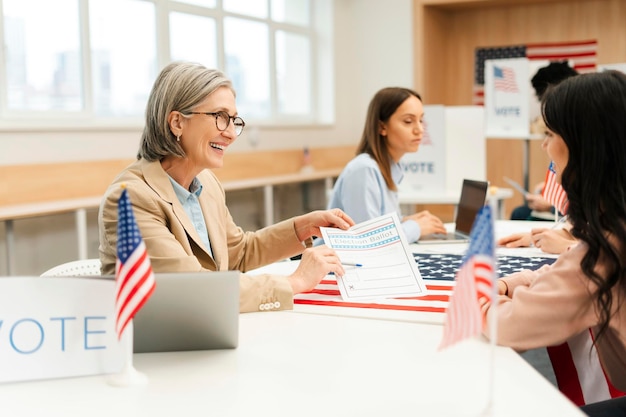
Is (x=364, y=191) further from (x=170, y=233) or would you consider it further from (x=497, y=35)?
(x=497, y=35)

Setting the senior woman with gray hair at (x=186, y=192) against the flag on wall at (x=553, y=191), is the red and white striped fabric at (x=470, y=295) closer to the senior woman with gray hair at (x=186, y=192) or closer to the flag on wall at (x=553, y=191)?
the senior woman with gray hair at (x=186, y=192)

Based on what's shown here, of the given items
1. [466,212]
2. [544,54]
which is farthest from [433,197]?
[544,54]

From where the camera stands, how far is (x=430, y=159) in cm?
495

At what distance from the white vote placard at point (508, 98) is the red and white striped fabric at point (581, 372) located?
359 cm

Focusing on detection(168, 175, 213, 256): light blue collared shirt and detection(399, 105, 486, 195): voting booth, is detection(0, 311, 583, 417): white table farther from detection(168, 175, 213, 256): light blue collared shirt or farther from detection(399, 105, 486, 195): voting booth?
detection(399, 105, 486, 195): voting booth

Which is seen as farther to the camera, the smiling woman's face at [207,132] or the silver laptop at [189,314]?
the smiling woman's face at [207,132]

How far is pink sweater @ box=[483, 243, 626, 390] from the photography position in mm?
1364

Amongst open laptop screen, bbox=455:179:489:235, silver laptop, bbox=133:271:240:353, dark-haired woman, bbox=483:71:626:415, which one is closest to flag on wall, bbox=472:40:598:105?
open laptop screen, bbox=455:179:489:235

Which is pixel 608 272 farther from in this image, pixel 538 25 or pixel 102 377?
pixel 538 25

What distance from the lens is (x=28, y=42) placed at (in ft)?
15.2

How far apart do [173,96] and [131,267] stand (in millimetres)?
789

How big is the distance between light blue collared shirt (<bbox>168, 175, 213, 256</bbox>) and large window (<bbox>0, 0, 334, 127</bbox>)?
2.78 m

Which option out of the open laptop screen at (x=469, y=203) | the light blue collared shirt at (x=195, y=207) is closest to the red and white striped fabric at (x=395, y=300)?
the light blue collared shirt at (x=195, y=207)

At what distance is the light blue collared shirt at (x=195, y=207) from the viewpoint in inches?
79.1
